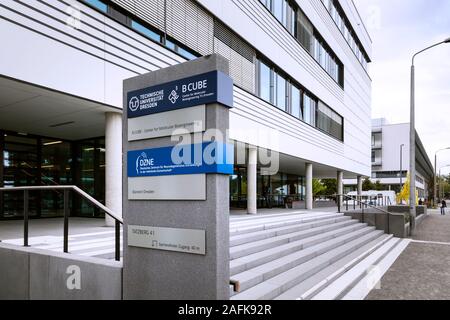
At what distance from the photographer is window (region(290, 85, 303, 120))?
65.3ft

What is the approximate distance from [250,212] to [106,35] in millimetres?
9525

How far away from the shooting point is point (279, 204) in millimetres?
27344

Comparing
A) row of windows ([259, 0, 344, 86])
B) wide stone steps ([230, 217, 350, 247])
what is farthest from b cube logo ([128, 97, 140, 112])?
row of windows ([259, 0, 344, 86])

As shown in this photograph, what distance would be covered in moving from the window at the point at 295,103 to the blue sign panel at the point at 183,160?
16.4m

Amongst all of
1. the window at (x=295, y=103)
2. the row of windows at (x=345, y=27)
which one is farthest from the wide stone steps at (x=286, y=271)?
the row of windows at (x=345, y=27)

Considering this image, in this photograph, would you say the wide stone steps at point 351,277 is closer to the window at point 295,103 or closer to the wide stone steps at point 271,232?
the wide stone steps at point 271,232

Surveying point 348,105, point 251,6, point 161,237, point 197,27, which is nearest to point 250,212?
point 197,27

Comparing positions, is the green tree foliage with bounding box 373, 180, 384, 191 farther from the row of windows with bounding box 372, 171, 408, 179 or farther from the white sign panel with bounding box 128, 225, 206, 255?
the white sign panel with bounding box 128, 225, 206, 255

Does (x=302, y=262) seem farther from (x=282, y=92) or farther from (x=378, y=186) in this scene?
(x=378, y=186)

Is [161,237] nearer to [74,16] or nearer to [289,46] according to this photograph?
[74,16]

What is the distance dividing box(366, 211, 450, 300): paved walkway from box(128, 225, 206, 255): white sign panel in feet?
12.9

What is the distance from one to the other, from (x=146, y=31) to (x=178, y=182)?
7.64 meters

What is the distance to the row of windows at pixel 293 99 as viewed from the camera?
56.0 ft
